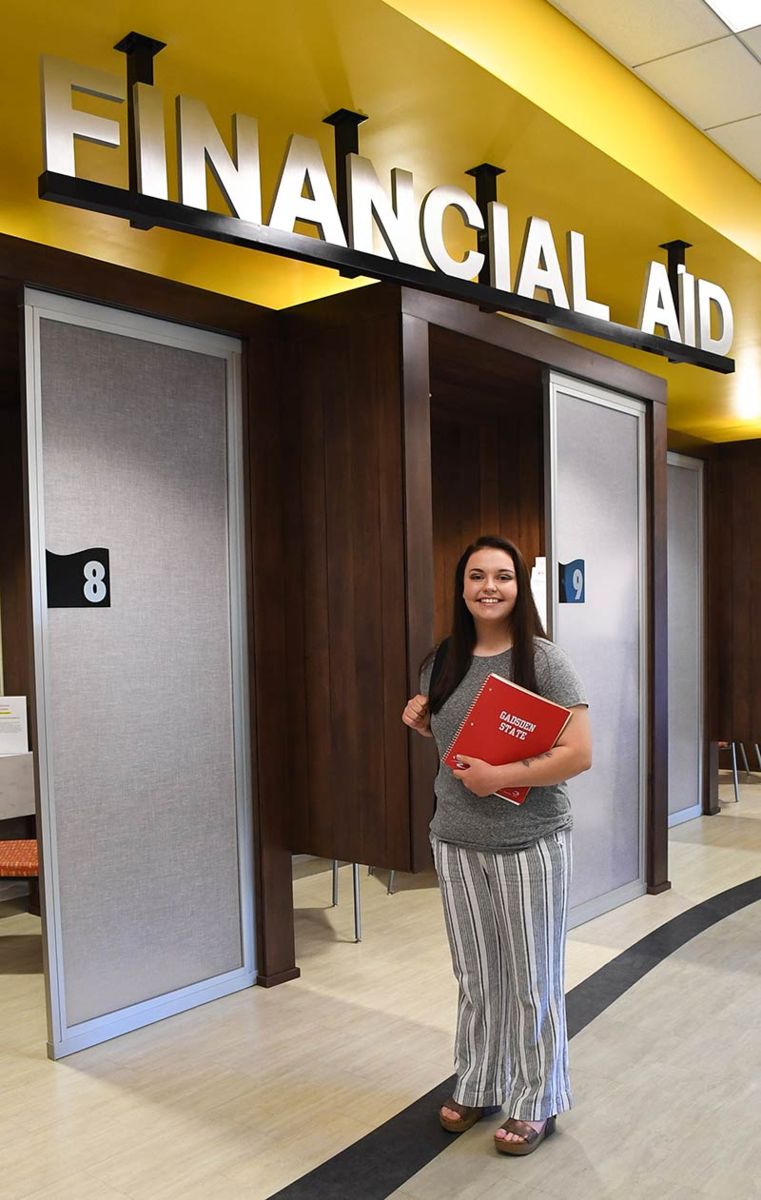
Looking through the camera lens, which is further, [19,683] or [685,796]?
[685,796]

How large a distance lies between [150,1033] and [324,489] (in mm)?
1986

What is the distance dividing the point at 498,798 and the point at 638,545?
2842 mm

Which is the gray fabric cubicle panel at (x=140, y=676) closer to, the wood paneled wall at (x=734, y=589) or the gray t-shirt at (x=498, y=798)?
the gray t-shirt at (x=498, y=798)

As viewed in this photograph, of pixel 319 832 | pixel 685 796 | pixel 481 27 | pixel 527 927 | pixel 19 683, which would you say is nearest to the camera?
pixel 527 927

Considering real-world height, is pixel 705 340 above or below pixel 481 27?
below

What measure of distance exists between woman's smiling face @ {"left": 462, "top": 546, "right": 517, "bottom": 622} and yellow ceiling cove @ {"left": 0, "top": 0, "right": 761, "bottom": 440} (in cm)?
141

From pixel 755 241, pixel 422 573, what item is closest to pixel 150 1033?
pixel 422 573

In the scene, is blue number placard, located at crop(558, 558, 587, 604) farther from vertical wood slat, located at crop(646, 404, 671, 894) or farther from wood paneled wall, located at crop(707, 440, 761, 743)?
wood paneled wall, located at crop(707, 440, 761, 743)

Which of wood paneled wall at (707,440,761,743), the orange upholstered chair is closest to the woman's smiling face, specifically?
the orange upholstered chair

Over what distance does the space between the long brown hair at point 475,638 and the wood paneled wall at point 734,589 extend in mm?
5219

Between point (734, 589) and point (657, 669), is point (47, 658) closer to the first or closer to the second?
point (657, 669)

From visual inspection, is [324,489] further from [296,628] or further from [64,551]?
[64,551]

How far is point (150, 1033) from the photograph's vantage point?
358cm

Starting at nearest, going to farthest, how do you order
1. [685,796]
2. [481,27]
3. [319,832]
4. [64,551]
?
[481,27], [64,551], [319,832], [685,796]
